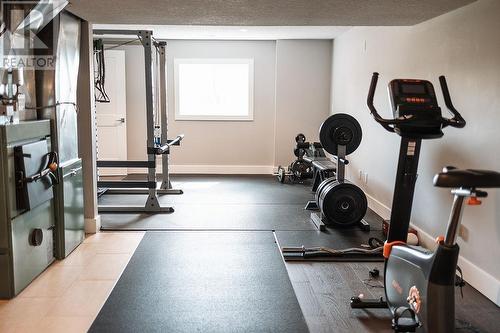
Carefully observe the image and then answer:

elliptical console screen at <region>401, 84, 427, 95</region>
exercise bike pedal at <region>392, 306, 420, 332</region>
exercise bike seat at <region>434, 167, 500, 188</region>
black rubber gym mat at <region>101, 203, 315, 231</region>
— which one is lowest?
black rubber gym mat at <region>101, 203, 315, 231</region>

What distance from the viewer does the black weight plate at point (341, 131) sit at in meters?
4.21

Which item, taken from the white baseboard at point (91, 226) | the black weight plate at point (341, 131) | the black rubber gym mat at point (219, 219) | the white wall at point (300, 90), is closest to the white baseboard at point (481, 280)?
the black weight plate at point (341, 131)

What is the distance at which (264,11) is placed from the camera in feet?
11.2

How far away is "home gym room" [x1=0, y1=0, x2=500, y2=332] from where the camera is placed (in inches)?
97.0

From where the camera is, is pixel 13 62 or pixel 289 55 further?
pixel 289 55

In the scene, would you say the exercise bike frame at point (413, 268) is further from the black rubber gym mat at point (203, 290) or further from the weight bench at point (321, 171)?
the weight bench at point (321, 171)

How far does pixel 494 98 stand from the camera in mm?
2814

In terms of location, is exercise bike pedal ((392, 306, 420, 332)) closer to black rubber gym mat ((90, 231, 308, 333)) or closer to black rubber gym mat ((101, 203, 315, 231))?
black rubber gym mat ((90, 231, 308, 333))

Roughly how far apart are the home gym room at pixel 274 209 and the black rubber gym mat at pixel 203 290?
0.01 meters

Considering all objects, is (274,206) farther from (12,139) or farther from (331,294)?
(12,139)

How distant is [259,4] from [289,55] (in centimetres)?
431

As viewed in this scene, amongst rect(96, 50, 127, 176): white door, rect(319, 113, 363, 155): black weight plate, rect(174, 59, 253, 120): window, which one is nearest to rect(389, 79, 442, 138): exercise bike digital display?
rect(319, 113, 363, 155): black weight plate

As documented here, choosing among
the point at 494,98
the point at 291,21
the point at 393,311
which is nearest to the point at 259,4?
the point at 291,21

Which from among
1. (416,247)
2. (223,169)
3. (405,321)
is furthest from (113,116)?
(405,321)
